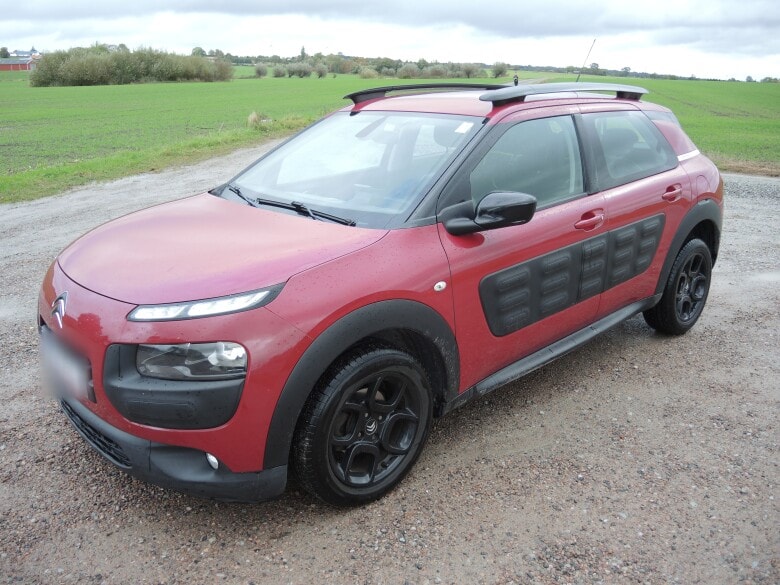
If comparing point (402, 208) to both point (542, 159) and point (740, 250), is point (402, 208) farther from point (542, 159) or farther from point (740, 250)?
point (740, 250)

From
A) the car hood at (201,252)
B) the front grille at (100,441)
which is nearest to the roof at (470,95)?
the car hood at (201,252)

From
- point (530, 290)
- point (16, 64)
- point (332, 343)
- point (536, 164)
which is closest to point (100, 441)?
point (332, 343)

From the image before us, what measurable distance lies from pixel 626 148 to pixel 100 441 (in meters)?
3.43

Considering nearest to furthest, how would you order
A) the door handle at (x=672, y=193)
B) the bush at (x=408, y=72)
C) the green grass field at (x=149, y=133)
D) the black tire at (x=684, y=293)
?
the door handle at (x=672, y=193), the black tire at (x=684, y=293), the green grass field at (x=149, y=133), the bush at (x=408, y=72)

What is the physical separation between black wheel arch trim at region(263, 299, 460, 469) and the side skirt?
478mm

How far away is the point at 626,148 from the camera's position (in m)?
4.18

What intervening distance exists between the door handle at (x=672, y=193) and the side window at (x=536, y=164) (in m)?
0.86

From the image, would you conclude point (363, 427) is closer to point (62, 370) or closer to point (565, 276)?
point (62, 370)

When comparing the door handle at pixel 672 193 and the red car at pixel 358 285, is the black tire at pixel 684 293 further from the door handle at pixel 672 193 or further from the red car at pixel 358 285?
the door handle at pixel 672 193

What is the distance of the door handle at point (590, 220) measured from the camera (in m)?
3.63

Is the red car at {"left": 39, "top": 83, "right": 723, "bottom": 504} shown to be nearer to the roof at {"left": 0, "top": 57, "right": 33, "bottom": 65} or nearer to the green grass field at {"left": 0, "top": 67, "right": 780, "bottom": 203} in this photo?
the green grass field at {"left": 0, "top": 67, "right": 780, "bottom": 203}

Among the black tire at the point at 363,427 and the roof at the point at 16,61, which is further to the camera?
the roof at the point at 16,61

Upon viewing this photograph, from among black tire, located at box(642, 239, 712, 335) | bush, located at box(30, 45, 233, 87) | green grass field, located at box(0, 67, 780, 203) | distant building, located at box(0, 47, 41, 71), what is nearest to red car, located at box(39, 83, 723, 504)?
black tire, located at box(642, 239, 712, 335)

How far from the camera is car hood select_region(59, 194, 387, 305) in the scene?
253 cm
